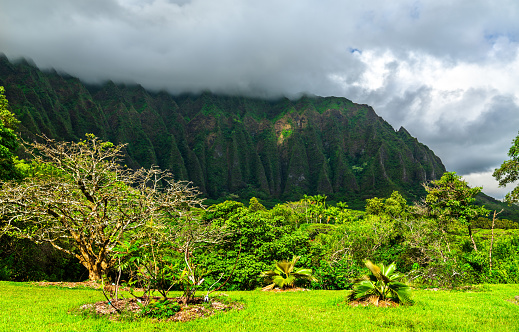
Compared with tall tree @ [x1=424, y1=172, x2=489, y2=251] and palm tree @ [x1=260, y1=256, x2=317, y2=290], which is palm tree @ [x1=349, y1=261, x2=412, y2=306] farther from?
tall tree @ [x1=424, y1=172, x2=489, y2=251]

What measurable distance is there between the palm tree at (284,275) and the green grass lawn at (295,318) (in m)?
4.03

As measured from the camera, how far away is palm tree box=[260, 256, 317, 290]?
12.8 m

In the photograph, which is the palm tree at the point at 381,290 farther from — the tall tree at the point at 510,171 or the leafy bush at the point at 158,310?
the tall tree at the point at 510,171

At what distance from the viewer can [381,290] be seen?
8.55 meters

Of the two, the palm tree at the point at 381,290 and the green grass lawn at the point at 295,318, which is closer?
the green grass lawn at the point at 295,318

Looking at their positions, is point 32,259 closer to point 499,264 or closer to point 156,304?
point 156,304

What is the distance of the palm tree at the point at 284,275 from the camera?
1284 centimetres

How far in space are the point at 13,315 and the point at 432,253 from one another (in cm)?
2236

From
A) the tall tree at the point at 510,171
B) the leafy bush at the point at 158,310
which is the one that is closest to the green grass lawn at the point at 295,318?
the leafy bush at the point at 158,310

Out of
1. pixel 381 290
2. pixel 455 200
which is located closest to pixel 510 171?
pixel 455 200

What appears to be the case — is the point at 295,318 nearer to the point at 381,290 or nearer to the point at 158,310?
the point at 381,290

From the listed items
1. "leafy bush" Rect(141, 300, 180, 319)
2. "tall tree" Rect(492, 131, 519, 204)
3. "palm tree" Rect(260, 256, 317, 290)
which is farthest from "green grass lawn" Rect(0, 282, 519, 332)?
"tall tree" Rect(492, 131, 519, 204)

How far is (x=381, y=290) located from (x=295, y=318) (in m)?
3.49

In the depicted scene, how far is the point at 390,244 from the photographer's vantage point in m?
22.2
